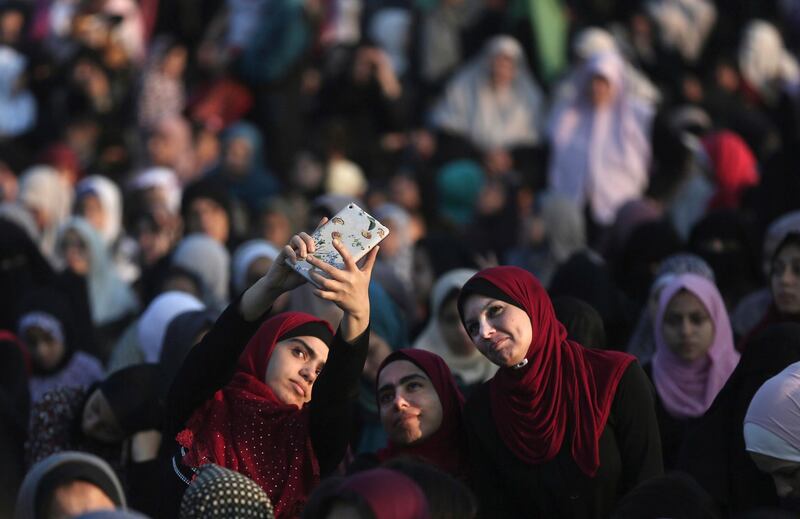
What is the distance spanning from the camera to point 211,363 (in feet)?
15.3

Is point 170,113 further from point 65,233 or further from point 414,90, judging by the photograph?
point 65,233

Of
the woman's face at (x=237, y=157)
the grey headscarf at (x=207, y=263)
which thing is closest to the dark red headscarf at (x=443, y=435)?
the grey headscarf at (x=207, y=263)

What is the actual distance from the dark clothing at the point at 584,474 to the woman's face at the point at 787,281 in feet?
4.72

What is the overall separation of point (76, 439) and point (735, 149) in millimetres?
5375

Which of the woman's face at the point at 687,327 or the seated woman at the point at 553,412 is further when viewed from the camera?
the woman's face at the point at 687,327

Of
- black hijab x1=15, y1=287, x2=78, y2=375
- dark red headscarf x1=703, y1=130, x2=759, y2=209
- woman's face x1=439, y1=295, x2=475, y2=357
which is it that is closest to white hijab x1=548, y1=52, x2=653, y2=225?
dark red headscarf x1=703, y1=130, x2=759, y2=209

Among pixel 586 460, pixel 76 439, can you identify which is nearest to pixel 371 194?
pixel 76 439

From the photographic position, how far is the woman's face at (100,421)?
5.91 meters

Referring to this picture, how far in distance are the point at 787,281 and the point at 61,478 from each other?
3178 mm

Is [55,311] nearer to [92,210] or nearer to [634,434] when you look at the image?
[92,210]

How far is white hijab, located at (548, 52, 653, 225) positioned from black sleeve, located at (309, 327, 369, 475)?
6.14 metres

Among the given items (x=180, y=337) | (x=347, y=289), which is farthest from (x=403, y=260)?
(x=347, y=289)

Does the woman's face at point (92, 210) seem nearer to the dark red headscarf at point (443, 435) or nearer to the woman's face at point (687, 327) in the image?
the woman's face at point (687, 327)

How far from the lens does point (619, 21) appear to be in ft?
43.3
